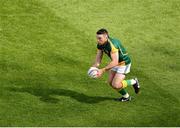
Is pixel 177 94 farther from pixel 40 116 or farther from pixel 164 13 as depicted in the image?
pixel 164 13

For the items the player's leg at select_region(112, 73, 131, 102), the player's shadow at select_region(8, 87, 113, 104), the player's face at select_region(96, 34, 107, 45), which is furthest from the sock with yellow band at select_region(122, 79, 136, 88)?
the player's face at select_region(96, 34, 107, 45)

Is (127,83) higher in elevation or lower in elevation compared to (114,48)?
lower

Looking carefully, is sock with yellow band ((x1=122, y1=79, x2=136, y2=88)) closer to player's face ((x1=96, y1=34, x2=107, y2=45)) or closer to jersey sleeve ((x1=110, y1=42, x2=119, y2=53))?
jersey sleeve ((x1=110, y1=42, x2=119, y2=53))

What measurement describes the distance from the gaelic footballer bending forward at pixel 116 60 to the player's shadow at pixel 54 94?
580 mm

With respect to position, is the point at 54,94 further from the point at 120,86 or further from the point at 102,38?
the point at 102,38

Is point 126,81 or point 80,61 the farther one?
point 80,61

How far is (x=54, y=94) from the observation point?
17062 mm

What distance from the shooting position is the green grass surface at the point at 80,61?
15.8m

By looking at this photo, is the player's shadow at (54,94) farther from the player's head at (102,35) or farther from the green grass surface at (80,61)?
the player's head at (102,35)

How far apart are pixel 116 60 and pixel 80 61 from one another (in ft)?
12.5

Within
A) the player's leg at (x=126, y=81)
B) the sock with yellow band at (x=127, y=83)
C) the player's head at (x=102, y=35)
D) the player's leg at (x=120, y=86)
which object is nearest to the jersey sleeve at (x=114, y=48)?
the player's head at (x=102, y=35)

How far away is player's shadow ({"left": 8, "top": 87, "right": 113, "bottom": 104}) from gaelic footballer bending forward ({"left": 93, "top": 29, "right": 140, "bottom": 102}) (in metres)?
0.58

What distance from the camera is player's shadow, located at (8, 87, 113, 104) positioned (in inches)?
659

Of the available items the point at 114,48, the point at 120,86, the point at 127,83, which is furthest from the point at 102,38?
the point at 127,83
